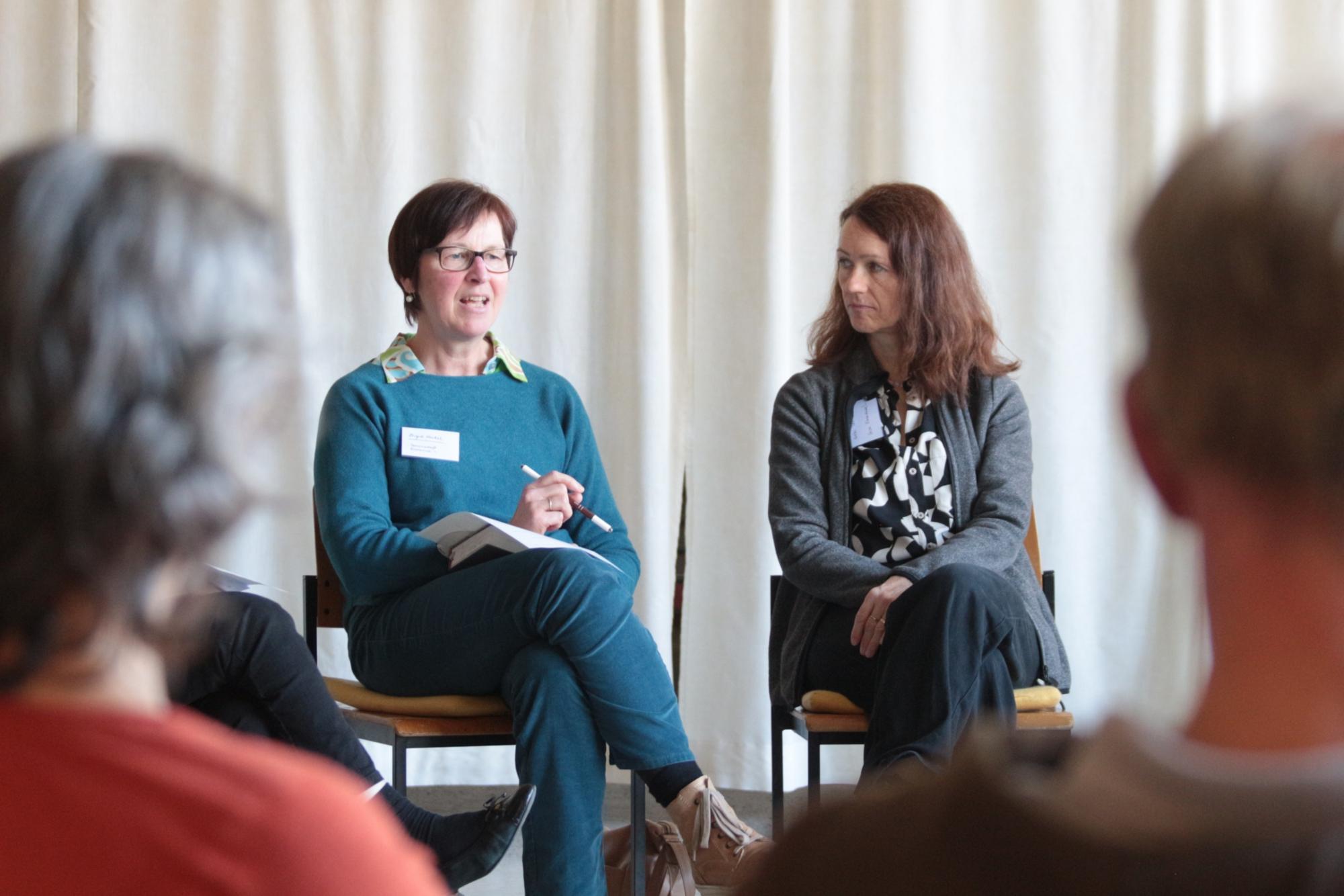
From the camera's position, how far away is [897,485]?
2.73m

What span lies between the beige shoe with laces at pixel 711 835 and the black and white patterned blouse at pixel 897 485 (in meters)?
0.62

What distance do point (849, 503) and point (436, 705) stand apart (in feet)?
3.07

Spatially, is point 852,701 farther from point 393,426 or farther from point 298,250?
point 298,250

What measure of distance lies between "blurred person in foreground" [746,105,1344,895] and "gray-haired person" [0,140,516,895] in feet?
0.79

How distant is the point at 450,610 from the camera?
2434 mm

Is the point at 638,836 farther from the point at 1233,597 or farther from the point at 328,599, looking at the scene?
the point at 1233,597

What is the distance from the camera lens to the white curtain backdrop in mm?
3623

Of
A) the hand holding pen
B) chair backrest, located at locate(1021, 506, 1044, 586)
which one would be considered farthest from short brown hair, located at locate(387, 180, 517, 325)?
chair backrest, located at locate(1021, 506, 1044, 586)

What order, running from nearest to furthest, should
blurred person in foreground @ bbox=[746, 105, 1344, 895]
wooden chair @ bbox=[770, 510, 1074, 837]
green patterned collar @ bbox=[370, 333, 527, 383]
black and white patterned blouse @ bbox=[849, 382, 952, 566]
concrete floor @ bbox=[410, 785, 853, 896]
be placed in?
blurred person in foreground @ bbox=[746, 105, 1344, 895], wooden chair @ bbox=[770, 510, 1074, 837], black and white patterned blouse @ bbox=[849, 382, 952, 566], green patterned collar @ bbox=[370, 333, 527, 383], concrete floor @ bbox=[410, 785, 853, 896]

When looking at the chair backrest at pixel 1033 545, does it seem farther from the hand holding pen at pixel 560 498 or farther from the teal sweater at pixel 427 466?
the hand holding pen at pixel 560 498

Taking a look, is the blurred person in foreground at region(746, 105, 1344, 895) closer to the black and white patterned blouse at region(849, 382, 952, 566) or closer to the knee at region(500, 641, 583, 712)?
the knee at region(500, 641, 583, 712)

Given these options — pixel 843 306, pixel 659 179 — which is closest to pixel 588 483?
pixel 843 306

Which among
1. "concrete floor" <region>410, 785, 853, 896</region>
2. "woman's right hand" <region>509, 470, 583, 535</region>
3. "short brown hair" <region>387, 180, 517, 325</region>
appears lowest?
"concrete floor" <region>410, 785, 853, 896</region>

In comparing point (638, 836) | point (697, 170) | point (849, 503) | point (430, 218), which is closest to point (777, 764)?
point (638, 836)
